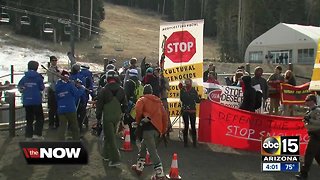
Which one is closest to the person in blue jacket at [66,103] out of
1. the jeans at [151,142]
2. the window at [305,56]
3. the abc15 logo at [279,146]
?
the jeans at [151,142]

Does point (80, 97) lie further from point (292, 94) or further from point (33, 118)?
point (292, 94)

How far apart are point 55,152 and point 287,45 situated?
141 feet

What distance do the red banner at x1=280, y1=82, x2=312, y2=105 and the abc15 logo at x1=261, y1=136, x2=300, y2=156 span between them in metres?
5.10

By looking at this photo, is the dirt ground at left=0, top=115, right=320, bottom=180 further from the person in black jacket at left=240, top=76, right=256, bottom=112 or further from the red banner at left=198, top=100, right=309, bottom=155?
the person in black jacket at left=240, top=76, right=256, bottom=112

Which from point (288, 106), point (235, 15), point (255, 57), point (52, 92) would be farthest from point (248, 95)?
point (235, 15)

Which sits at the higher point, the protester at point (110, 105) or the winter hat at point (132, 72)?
the winter hat at point (132, 72)

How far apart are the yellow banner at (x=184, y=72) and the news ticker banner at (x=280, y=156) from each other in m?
3.28

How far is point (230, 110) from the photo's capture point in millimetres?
11547

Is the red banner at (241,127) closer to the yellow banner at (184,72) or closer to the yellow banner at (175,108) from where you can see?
the yellow banner at (184,72)

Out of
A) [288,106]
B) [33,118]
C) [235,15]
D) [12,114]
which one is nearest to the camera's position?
[33,118]

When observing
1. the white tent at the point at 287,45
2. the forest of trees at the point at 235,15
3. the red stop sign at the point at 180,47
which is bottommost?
the red stop sign at the point at 180,47

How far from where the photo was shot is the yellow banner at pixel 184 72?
1260 cm

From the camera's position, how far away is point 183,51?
499 inches

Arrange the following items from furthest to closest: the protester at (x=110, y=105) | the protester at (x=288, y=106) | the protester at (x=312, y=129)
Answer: the protester at (x=288, y=106)
the protester at (x=110, y=105)
the protester at (x=312, y=129)
